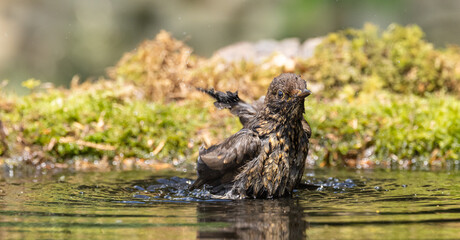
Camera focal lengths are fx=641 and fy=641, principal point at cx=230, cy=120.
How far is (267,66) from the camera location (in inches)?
391

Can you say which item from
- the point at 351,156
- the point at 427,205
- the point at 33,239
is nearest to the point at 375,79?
the point at 351,156

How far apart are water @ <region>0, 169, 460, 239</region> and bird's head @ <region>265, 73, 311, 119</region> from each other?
69cm

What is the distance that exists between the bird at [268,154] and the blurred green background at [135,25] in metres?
8.73

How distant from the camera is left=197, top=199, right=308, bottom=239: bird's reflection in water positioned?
135 inches

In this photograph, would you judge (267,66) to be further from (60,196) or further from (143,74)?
(60,196)

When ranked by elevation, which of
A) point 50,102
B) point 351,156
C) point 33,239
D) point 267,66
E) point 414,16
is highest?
point 414,16

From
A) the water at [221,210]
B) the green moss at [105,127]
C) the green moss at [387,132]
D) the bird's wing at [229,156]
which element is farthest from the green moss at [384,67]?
the bird's wing at [229,156]

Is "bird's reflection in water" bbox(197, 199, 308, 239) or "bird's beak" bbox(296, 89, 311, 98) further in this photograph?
"bird's beak" bbox(296, 89, 311, 98)

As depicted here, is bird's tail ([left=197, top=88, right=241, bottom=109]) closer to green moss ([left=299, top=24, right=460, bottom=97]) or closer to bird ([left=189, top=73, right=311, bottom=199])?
bird ([left=189, top=73, right=311, bottom=199])

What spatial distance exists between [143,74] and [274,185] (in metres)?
5.59

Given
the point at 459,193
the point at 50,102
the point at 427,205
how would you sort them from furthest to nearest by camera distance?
1. the point at 50,102
2. the point at 459,193
3. the point at 427,205

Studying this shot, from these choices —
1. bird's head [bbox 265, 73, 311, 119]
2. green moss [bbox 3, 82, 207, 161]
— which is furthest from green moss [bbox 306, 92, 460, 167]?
bird's head [bbox 265, 73, 311, 119]

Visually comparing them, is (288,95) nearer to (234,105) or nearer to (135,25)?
(234,105)

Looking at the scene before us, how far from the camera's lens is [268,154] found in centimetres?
488
